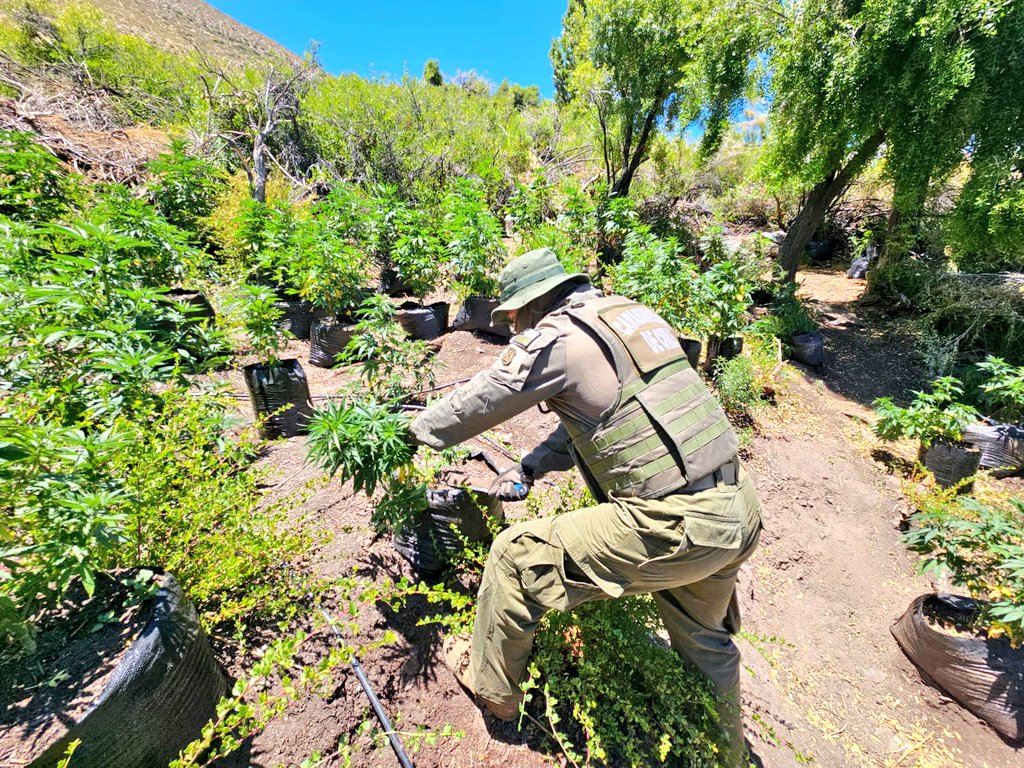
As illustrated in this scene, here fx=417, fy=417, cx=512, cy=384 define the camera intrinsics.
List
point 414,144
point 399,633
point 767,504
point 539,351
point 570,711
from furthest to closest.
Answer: point 414,144, point 767,504, point 399,633, point 570,711, point 539,351

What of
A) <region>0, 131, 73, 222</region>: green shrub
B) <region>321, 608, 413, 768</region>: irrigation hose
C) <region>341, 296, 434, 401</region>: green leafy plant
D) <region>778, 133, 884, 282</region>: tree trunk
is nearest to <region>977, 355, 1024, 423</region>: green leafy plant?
<region>778, 133, 884, 282</region>: tree trunk

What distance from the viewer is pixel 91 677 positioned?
126 centimetres

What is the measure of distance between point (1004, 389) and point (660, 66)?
6.87 meters

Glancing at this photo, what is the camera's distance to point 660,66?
7.35m

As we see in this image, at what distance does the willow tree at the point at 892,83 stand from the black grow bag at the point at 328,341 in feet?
22.4

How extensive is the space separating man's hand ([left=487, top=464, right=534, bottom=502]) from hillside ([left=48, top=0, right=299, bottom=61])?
26.8 meters

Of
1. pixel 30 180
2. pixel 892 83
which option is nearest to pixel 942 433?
pixel 892 83

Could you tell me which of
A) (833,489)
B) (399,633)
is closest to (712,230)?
(833,489)

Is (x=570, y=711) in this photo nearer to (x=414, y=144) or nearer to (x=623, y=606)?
(x=623, y=606)

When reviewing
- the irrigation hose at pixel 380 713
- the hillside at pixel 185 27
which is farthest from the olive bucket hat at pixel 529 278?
the hillside at pixel 185 27

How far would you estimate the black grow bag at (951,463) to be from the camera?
3.80 meters

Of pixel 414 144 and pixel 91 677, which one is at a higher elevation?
pixel 414 144

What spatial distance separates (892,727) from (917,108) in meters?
6.52

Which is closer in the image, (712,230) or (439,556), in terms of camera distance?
(439,556)
